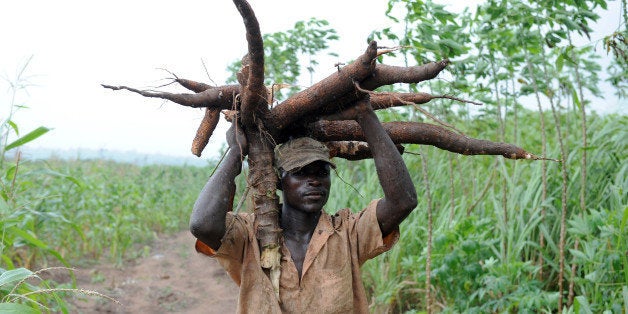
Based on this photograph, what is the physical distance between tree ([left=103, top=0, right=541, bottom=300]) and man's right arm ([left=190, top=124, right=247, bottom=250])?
0.28ft

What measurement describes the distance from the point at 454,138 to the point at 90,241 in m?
5.25

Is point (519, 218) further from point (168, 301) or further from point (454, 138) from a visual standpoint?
point (168, 301)

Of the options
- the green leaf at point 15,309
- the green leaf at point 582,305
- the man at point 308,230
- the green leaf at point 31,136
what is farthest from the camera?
the green leaf at point 31,136

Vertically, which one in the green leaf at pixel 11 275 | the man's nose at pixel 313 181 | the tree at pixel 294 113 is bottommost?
the green leaf at pixel 11 275

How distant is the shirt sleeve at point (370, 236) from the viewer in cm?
208

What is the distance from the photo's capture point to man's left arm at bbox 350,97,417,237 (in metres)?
1.98

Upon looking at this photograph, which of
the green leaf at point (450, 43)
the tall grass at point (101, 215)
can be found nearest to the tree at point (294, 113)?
the green leaf at point (450, 43)

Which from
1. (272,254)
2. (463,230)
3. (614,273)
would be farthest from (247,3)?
(614,273)

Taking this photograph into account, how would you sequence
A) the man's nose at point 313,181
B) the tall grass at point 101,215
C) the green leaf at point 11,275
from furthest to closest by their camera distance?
the tall grass at point 101,215
the man's nose at point 313,181
the green leaf at point 11,275

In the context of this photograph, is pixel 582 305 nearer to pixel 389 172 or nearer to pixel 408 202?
pixel 408 202

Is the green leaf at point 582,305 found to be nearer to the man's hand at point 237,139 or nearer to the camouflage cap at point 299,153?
the camouflage cap at point 299,153

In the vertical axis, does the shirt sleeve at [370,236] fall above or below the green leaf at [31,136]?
below

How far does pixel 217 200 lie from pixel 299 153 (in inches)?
13.4

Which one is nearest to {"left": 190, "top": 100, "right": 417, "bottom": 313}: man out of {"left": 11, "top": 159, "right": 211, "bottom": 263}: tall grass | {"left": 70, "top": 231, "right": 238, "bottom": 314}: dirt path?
{"left": 11, "top": 159, "right": 211, "bottom": 263}: tall grass
